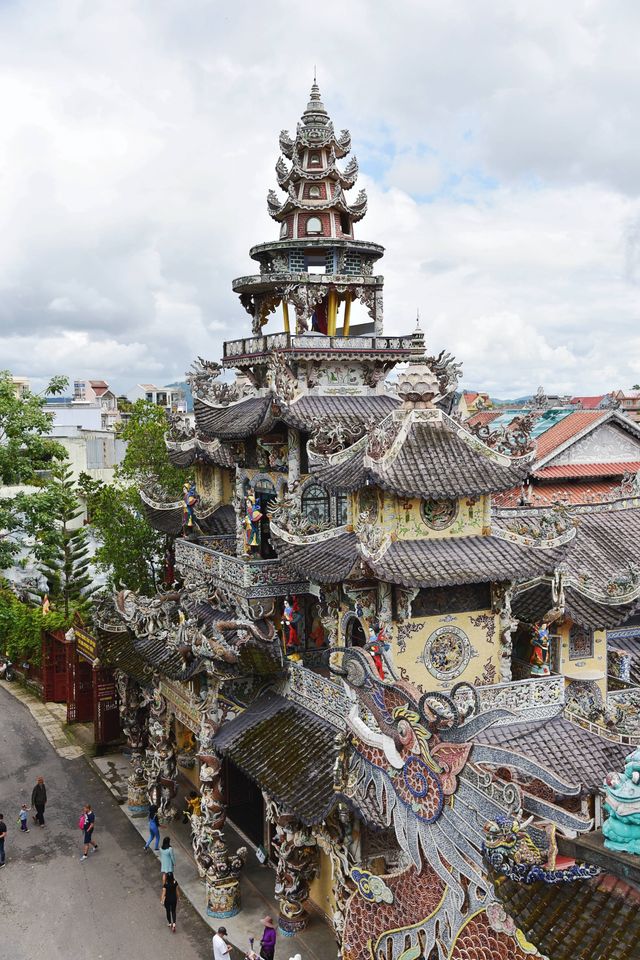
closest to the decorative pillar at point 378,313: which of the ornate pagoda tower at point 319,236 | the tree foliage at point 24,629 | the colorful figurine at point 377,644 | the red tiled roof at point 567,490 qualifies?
the ornate pagoda tower at point 319,236

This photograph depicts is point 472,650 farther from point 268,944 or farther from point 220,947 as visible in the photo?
point 220,947

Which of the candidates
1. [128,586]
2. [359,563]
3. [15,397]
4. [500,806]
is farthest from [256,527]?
[128,586]

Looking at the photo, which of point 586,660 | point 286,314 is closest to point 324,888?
point 586,660

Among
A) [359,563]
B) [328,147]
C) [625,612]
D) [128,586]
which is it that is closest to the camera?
[359,563]

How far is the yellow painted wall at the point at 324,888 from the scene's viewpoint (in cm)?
1805

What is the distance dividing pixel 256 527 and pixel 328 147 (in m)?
10.3

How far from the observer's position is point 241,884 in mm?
20344

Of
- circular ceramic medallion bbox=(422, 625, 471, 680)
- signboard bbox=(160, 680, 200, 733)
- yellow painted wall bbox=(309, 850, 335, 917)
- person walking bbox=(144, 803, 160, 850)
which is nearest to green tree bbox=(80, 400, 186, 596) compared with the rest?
signboard bbox=(160, 680, 200, 733)

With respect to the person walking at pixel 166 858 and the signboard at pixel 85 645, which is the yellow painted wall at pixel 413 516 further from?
the signboard at pixel 85 645

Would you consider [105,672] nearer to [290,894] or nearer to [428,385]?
[290,894]

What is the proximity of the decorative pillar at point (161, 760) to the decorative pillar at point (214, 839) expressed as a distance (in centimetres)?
357

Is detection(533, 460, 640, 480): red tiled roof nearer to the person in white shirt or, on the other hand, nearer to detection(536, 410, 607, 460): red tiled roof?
detection(536, 410, 607, 460): red tiled roof

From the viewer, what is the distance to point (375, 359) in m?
21.5

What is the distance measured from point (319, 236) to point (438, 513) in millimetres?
9551
